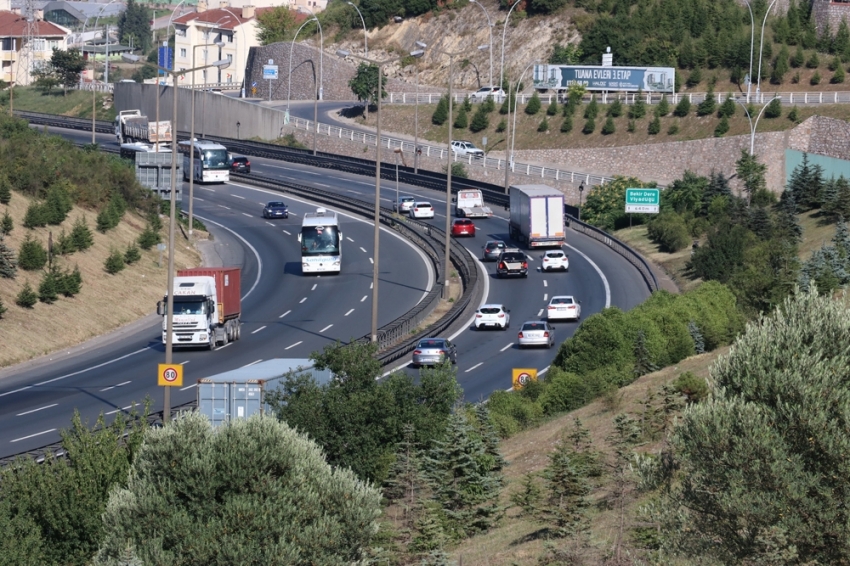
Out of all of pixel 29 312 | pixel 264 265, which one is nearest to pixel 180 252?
pixel 264 265

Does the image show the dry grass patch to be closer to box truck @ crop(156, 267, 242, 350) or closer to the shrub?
the shrub

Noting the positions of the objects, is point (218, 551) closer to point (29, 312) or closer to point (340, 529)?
point (340, 529)

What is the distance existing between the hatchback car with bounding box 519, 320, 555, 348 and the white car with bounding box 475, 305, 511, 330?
3055 millimetres

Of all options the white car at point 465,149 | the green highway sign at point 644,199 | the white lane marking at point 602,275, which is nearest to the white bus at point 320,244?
the white lane marking at point 602,275

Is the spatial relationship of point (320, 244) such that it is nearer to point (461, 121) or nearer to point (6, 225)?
point (6, 225)

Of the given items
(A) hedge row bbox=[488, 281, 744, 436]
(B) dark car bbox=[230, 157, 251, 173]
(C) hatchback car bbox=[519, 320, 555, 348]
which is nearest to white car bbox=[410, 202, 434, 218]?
(B) dark car bbox=[230, 157, 251, 173]

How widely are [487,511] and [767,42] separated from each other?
95.1m

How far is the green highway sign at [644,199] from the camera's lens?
76.1m

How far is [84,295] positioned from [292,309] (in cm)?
917

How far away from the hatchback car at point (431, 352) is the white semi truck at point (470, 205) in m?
34.6

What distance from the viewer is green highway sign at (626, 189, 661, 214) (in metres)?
76.1

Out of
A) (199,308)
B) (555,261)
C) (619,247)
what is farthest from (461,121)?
(199,308)

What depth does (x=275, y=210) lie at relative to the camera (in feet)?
259

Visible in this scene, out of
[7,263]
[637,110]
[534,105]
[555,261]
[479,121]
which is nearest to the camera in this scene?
[7,263]
